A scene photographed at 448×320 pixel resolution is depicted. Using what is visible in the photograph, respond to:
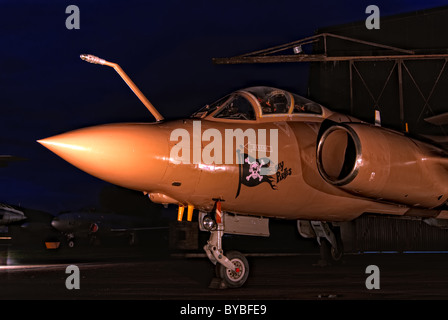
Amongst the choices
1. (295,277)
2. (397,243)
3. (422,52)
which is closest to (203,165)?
(295,277)

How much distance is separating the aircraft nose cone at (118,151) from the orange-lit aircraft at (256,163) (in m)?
0.01

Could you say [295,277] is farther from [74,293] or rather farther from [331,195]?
[74,293]

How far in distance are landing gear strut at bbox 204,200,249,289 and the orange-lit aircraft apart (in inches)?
0.7

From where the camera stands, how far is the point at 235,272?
815cm

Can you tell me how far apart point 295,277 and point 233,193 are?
4.14 m

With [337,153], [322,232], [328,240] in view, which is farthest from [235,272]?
[328,240]

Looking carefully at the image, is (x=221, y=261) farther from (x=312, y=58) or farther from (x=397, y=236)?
(x=397, y=236)

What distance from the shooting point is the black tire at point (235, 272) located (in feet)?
26.5

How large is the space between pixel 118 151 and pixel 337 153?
3757mm

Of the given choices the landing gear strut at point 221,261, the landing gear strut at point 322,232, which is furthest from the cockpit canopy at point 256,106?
the landing gear strut at point 322,232

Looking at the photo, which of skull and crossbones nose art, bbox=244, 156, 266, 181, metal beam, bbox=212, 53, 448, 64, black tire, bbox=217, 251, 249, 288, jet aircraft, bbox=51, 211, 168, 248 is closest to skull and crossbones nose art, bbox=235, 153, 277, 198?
skull and crossbones nose art, bbox=244, 156, 266, 181

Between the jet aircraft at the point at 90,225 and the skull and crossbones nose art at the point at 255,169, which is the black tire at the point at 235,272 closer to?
the skull and crossbones nose art at the point at 255,169

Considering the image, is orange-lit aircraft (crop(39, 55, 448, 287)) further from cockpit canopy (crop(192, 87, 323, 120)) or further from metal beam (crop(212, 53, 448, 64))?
metal beam (crop(212, 53, 448, 64))

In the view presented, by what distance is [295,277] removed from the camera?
1082cm
